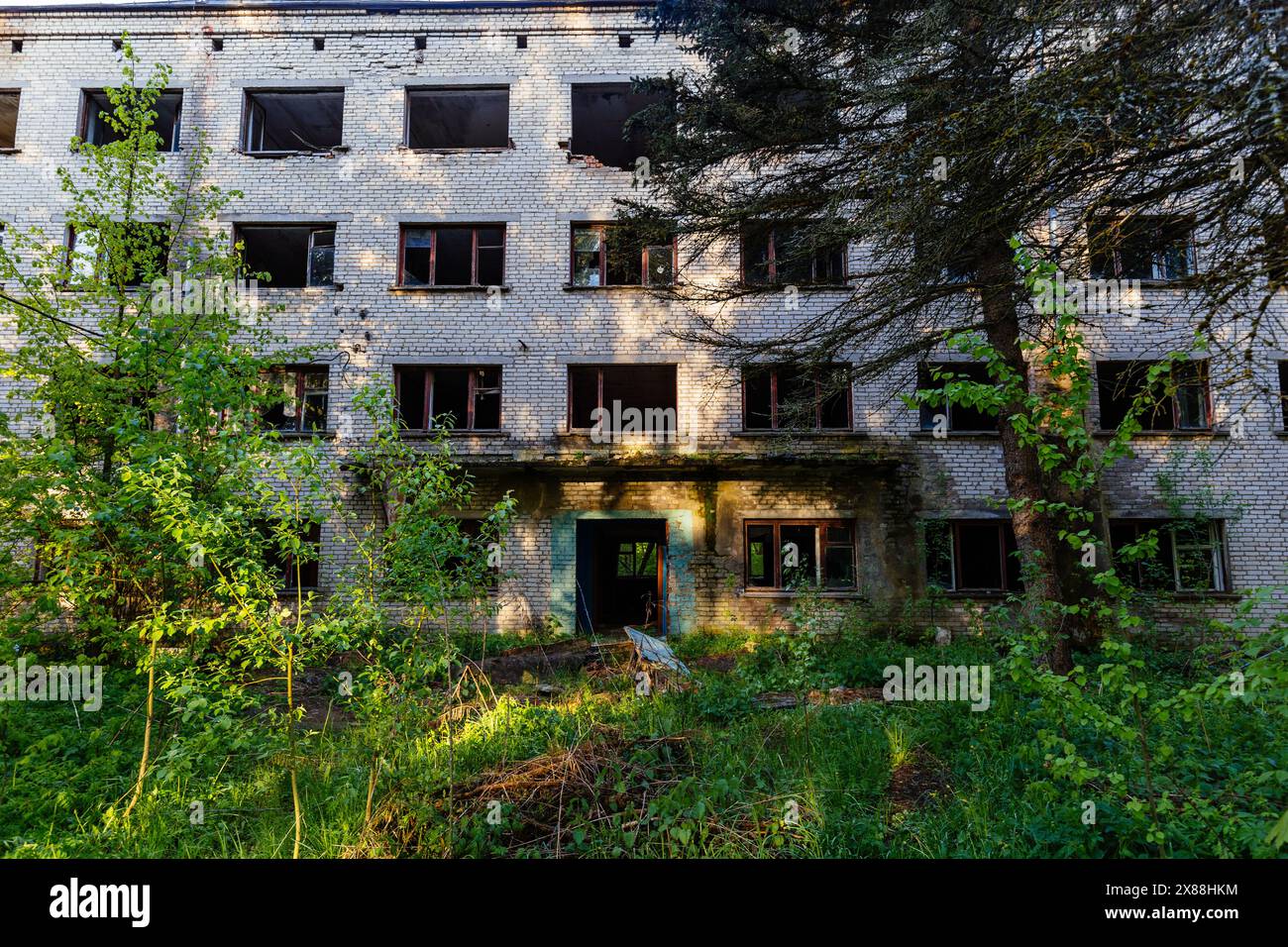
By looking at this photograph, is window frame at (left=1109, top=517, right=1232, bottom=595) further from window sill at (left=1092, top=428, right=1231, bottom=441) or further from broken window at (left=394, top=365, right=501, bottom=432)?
broken window at (left=394, top=365, right=501, bottom=432)

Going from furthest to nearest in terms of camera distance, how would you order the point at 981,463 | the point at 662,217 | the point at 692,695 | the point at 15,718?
the point at 981,463 < the point at 662,217 < the point at 692,695 < the point at 15,718

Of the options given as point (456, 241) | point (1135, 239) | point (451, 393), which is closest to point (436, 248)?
point (456, 241)

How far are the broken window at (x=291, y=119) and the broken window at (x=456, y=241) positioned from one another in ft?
9.34

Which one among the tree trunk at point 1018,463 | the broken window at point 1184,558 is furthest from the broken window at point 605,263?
the broken window at point 1184,558

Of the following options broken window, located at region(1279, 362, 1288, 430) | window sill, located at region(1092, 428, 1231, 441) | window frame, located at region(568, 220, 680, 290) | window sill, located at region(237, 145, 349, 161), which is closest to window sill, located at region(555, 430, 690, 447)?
window frame, located at region(568, 220, 680, 290)

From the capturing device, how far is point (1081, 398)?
3.10 m

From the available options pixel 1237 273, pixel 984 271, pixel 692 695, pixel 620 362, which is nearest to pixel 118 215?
pixel 620 362

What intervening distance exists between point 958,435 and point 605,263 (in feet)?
25.8

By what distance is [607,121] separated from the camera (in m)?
13.7

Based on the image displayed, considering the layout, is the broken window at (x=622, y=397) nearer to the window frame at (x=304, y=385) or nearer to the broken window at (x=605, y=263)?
the broken window at (x=605, y=263)

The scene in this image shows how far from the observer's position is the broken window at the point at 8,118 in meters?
A: 13.3

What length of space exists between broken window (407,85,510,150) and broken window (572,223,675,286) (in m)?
2.75
